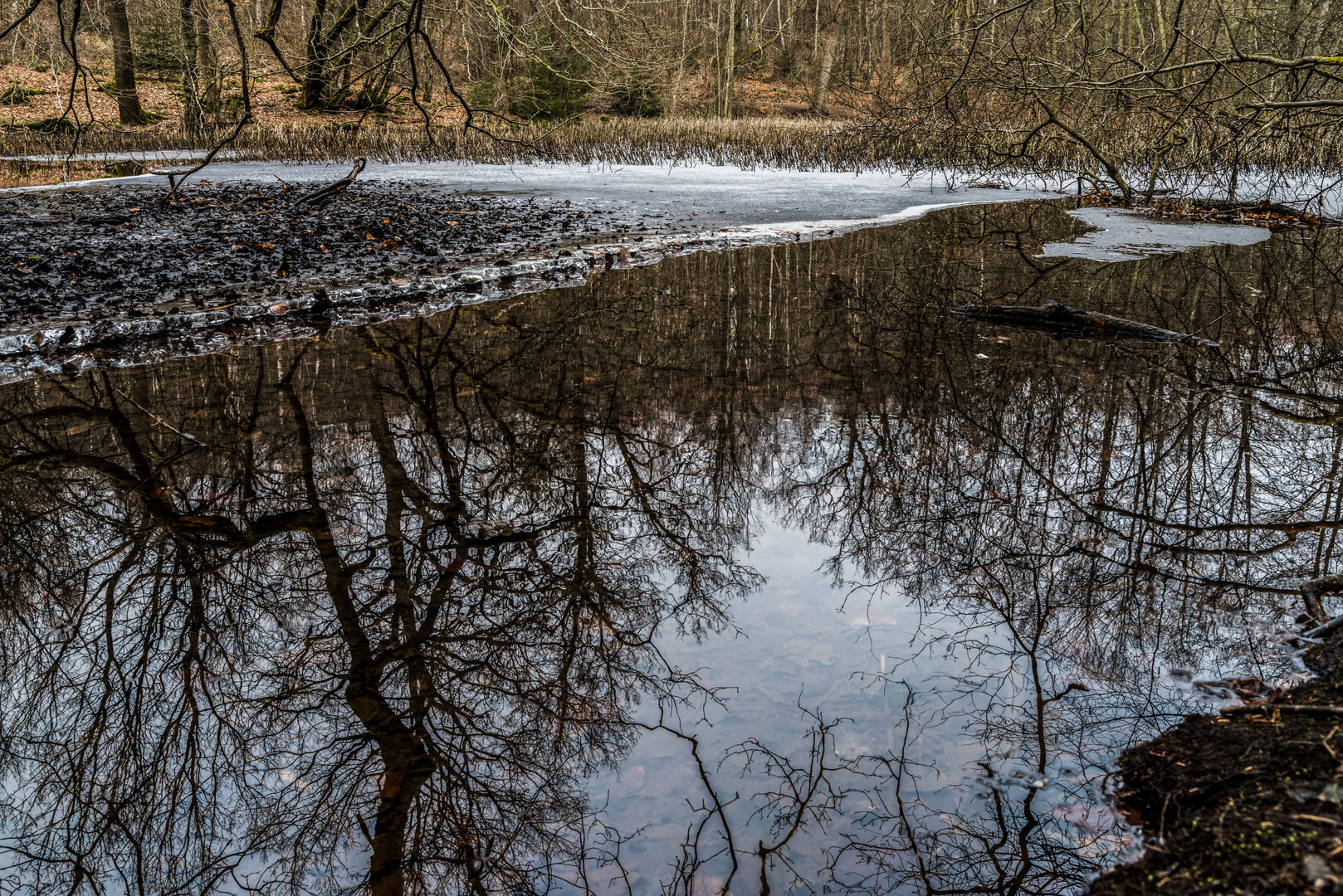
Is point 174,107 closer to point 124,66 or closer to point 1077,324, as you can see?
point 124,66

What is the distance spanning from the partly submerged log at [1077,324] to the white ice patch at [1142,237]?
3.29 meters

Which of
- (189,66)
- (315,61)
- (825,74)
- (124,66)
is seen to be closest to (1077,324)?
(315,61)

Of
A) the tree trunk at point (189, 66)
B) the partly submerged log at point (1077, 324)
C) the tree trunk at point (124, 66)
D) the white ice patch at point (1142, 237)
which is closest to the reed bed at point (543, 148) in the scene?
the tree trunk at point (189, 66)

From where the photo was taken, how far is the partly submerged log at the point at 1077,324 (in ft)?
19.1

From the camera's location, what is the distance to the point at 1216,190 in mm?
13219

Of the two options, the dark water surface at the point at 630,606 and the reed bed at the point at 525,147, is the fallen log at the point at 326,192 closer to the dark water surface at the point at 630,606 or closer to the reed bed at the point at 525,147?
the dark water surface at the point at 630,606

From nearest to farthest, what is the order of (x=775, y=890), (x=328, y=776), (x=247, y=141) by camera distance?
(x=775, y=890), (x=328, y=776), (x=247, y=141)

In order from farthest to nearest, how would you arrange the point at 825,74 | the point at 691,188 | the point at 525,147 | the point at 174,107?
the point at 825,74 < the point at 174,107 < the point at 525,147 < the point at 691,188

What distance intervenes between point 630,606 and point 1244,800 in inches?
71.0

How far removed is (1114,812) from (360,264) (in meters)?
7.52

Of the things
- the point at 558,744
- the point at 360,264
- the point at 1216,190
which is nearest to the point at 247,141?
the point at 360,264

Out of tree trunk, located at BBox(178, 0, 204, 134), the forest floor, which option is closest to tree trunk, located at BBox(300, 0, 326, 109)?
the forest floor

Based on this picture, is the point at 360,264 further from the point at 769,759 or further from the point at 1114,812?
the point at 1114,812

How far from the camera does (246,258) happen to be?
7.54 metres
